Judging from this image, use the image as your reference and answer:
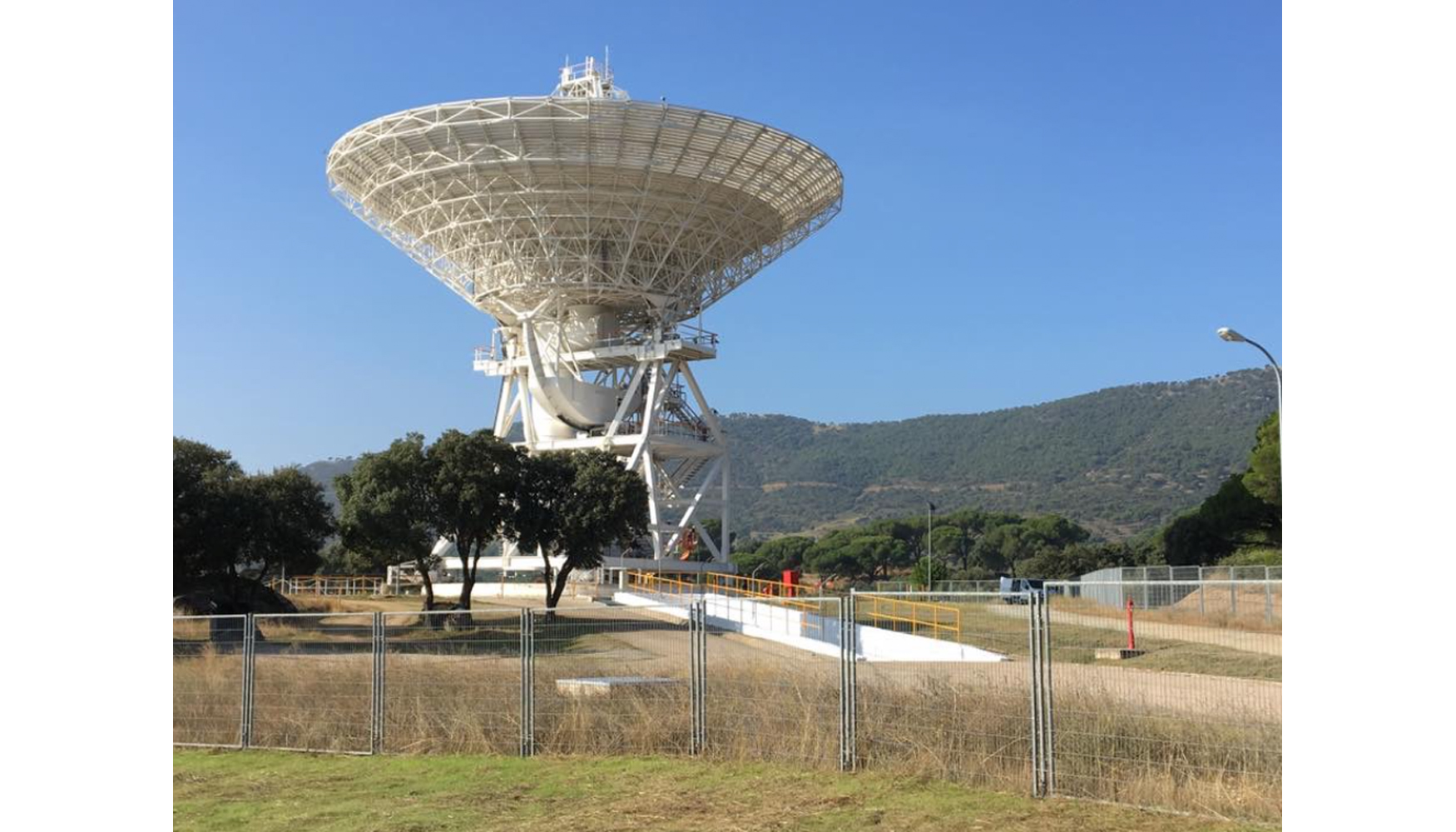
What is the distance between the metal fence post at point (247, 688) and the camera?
14211mm

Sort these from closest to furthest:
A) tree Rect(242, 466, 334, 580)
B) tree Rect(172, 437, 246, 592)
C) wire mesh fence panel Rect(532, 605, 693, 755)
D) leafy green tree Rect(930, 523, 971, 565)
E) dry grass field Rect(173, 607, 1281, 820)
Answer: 1. dry grass field Rect(173, 607, 1281, 820)
2. wire mesh fence panel Rect(532, 605, 693, 755)
3. tree Rect(172, 437, 246, 592)
4. tree Rect(242, 466, 334, 580)
5. leafy green tree Rect(930, 523, 971, 565)

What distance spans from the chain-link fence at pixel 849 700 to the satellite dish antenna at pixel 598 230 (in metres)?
32.4

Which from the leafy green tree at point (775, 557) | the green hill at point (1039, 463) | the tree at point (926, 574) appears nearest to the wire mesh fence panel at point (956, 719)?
the tree at point (926, 574)

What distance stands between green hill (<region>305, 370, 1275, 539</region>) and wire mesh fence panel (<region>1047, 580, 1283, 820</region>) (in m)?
118

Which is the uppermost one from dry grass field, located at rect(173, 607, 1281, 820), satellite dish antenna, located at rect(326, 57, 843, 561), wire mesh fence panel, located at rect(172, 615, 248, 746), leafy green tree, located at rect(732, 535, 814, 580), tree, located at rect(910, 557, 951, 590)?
satellite dish antenna, located at rect(326, 57, 843, 561)

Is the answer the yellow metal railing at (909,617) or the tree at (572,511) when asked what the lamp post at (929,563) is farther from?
the tree at (572,511)

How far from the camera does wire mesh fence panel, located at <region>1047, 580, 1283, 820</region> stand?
8.52m

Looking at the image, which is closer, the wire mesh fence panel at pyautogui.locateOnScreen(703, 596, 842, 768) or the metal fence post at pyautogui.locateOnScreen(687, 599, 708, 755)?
the wire mesh fence panel at pyautogui.locateOnScreen(703, 596, 842, 768)

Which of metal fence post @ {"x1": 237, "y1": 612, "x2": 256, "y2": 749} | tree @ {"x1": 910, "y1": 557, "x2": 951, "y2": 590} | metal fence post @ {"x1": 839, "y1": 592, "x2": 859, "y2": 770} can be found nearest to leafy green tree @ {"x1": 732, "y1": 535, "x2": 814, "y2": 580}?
tree @ {"x1": 910, "y1": 557, "x2": 951, "y2": 590}

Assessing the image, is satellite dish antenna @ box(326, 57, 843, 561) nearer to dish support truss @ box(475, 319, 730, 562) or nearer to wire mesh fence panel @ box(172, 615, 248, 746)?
dish support truss @ box(475, 319, 730, 562)

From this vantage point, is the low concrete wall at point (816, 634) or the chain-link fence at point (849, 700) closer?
the chain-link fence at point (849, 700)

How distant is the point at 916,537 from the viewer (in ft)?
383
